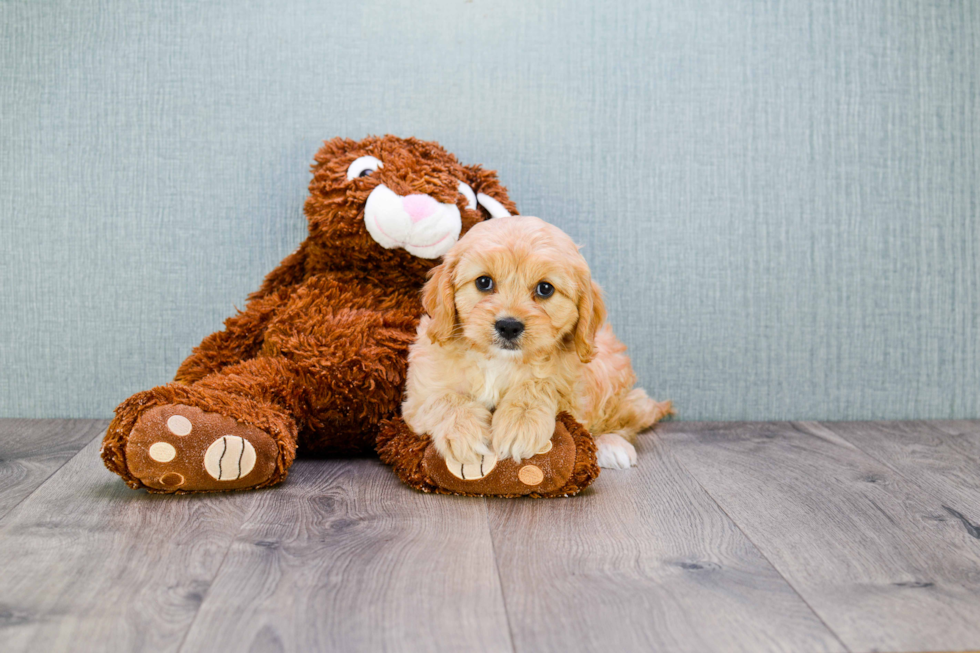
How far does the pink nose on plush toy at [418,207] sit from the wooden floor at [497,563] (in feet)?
2.01

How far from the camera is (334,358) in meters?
1.83

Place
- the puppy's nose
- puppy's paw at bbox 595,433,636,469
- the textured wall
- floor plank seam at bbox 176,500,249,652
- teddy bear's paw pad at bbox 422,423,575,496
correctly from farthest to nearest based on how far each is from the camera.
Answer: the textured wall < puppy's paw at bbox 595,433,636,469 < teddy bear's paw pad at bbox 422,423,575,496 < the puppy's nose < floor plank seam at bbox 176,500,249,652

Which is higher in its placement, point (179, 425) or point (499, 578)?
point (179, 425)

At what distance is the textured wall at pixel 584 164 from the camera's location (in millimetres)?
2213

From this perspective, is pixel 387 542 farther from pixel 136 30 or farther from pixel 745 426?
pixel 136 30

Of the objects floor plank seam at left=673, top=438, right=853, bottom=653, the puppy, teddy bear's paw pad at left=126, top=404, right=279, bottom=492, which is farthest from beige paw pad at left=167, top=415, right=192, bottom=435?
floor plank seam at left=673, top=438, right=853, bottom=653

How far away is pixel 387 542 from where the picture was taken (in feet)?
4.57

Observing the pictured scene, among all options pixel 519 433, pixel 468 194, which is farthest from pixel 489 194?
pixel 519 433

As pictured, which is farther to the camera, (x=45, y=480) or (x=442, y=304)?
(x=45, y=480)

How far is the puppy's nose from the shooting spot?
1.51 m

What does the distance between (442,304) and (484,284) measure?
98 mm

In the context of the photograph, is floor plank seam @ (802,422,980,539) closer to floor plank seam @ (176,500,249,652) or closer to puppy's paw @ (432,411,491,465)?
puppy's paw @ (432,411,491,465)

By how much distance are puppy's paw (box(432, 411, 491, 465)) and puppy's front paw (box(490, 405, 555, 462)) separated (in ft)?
0.10

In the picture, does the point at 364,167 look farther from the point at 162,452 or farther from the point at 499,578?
the point at 499,578
